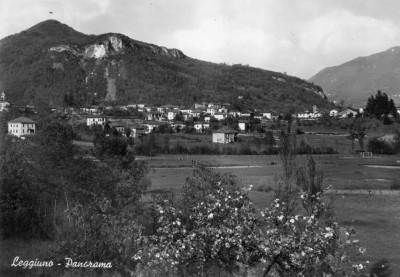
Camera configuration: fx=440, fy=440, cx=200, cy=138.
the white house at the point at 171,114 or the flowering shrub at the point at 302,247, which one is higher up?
the white house at the point at 171,114

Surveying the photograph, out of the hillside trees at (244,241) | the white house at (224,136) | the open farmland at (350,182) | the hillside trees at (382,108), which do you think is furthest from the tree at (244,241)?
the hillside trees at (382,108)

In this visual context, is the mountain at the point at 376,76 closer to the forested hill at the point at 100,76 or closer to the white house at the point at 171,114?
the forested hill at the point at 100,76

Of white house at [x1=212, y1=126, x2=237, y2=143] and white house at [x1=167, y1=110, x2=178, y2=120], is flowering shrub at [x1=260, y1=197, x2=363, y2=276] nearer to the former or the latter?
white house at [x1=212, y1=126, x2=237, y2=143]

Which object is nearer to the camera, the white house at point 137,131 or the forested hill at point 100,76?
the white house at point 137,131

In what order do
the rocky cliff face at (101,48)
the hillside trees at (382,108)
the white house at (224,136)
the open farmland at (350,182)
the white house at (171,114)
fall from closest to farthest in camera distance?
the open farmland at (350,182), the white house at (224,136), the hillside trees at (382,108), the white house at (171,114), the rocky cliff face at (101,48)

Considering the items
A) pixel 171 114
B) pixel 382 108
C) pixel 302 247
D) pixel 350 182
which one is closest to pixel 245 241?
pixel 302 247

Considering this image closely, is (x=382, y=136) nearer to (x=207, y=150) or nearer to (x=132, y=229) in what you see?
(x=207, y=150)

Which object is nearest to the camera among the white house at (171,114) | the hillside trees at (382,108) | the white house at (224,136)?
the white house at (224,136)

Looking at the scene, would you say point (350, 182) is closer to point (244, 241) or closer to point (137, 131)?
point (137, 131)
